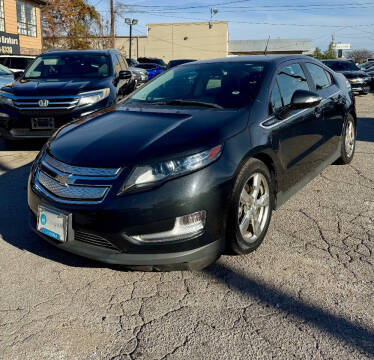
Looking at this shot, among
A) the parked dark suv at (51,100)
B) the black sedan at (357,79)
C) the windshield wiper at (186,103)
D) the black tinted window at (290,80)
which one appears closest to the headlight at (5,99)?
the parked dark suv at (51,100)

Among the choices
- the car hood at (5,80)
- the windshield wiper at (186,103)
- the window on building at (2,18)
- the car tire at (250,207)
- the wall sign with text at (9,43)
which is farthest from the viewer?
the window on building at (2,18)

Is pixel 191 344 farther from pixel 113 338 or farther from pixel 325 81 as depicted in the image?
pixel 325 81

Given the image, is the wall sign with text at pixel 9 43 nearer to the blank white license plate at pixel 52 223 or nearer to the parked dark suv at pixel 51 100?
the parked dark suv at pixel 51 100

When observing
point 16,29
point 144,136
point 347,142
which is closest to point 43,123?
point 144,136

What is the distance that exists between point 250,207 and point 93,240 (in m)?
1.18

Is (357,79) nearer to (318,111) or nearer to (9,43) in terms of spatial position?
(318,111)

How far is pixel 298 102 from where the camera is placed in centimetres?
352

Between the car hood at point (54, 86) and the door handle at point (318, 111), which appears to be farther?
the car hood at point (54, 86)

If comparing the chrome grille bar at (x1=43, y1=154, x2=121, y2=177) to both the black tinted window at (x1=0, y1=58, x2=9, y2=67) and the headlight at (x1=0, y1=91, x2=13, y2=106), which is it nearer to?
the headlight at (x1=0, y1=91, x2=13, y2=106)

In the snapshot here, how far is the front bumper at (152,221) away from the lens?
2.53 meters

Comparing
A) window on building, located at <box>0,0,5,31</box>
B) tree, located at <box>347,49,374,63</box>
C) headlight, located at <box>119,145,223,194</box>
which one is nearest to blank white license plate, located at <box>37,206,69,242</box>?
headlight, located at <box>119,145,223,194</box>

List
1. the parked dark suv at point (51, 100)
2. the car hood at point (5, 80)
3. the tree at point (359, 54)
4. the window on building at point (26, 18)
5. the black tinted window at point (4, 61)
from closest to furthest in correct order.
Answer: the parked dark suv at point (51, 100)
the car hood at point (5, 80)
the black tinted window at point (4, 61)
the window on building at point (26, 18)
the tree at point (359, 54)

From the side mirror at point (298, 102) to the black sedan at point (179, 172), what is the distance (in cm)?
1

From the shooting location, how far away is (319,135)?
4246 millimetres
